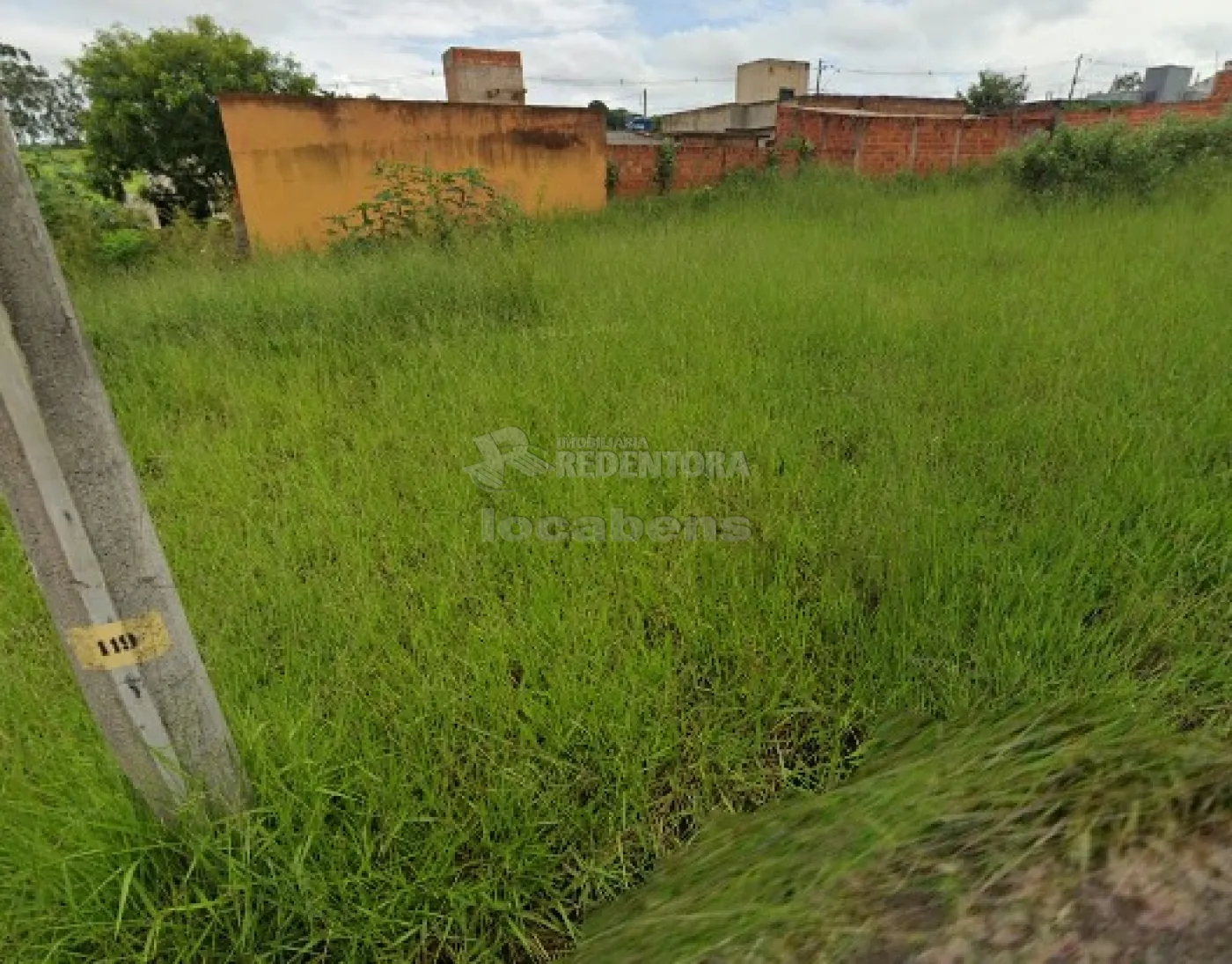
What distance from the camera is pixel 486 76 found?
389 inches

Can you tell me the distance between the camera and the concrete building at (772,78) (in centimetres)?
2022

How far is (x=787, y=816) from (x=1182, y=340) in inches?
134

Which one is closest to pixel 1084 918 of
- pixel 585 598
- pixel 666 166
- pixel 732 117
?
pixel 585 598

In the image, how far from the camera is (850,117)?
954 centimetres

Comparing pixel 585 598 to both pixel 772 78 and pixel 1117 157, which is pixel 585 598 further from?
pixel 772 78

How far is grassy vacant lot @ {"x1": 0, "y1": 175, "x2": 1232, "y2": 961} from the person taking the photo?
1.16 meters

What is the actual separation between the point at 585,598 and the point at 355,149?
23.8 feet

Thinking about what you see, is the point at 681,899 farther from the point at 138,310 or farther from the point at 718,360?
the point at 138,310

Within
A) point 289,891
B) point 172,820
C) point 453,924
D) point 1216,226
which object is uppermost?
point 1216,226

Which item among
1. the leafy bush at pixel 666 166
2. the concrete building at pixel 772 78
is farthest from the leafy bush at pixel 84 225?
the concrete building at pixel 772 78

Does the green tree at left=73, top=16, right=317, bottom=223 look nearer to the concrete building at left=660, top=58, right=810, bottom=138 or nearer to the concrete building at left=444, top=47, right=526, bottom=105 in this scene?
the concrete building at left=444, top=47, right=526, bottom=105

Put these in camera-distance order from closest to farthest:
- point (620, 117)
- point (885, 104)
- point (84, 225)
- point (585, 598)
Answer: point (585, 598) < point (84, 225) < point (885, 104) < point (620, 117)

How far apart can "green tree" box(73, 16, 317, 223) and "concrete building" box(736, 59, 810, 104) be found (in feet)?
51.1

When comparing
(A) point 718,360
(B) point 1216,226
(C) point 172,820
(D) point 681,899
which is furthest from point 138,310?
(B) point 1216,226
